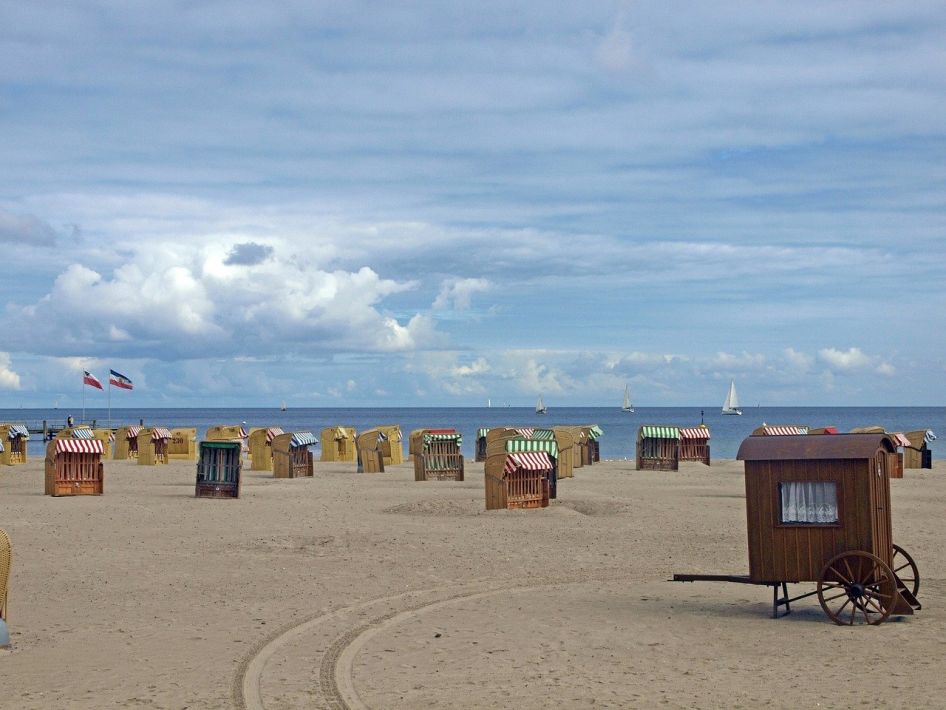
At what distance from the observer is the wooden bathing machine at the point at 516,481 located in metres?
23.5

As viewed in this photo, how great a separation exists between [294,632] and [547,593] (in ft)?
12.0

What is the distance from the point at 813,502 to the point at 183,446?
41.7 metres

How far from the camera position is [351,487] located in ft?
103

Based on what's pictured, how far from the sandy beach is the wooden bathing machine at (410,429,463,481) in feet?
33.7

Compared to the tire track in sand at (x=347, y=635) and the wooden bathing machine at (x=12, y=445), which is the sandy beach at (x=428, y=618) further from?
the wooden bathing machine at (x=12, y=445)

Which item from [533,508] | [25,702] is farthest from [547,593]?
[533,508]

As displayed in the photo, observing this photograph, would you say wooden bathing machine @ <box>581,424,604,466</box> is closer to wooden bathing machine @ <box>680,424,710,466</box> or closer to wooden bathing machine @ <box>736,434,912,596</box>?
wooden bathing machine @ <box>680,424,710,466</box>

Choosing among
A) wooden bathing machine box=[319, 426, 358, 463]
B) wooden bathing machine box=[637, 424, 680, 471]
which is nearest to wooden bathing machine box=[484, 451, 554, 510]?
wooden bathing machine box=[637, 424, 680, 471]

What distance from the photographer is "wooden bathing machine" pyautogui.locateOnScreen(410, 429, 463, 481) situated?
34.1 metres

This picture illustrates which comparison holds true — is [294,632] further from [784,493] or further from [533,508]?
[533,508]

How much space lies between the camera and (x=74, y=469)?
28219 millimetres

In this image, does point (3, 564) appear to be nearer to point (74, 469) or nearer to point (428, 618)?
point (428, 618)

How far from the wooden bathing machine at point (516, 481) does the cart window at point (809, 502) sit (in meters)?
11.2

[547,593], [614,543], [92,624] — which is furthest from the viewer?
[614,543]
